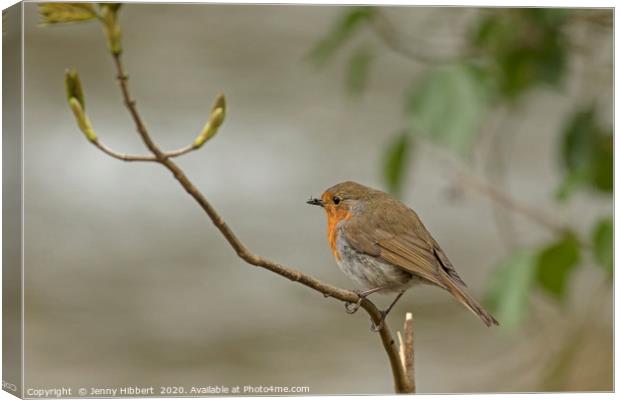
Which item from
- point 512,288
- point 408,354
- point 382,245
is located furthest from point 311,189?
point 408,354

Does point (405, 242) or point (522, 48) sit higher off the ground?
point (522, 48)

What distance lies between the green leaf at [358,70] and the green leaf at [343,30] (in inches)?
4.6

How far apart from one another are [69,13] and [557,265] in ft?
4.29

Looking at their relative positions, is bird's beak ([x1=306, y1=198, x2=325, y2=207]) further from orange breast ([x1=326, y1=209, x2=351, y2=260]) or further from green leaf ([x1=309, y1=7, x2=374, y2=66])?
green leaf ([x1=309, y1=7, x2=374, y2=66])

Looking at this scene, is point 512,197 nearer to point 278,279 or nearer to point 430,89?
point 430,89

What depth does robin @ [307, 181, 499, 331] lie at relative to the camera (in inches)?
75.4

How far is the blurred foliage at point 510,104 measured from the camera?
2006 millimetres

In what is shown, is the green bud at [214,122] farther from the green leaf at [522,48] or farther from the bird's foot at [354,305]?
the green leaf at [522,48]

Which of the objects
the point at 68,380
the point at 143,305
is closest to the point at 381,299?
the point at 68,380

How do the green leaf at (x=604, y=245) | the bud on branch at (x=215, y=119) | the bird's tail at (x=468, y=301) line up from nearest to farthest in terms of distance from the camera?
the bud on branch at (x=215, y=119) → the bird's tail at (x=468, y=301) → the green leaf at (x=604, y=245)

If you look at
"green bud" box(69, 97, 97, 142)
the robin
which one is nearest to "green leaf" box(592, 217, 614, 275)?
the robin

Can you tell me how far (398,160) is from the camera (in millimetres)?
2137

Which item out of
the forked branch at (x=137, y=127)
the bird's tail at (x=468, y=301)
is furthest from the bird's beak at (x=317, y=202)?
the forked branch at (x=137, y=127)

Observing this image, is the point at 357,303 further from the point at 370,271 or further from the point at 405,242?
the point at 370,271
